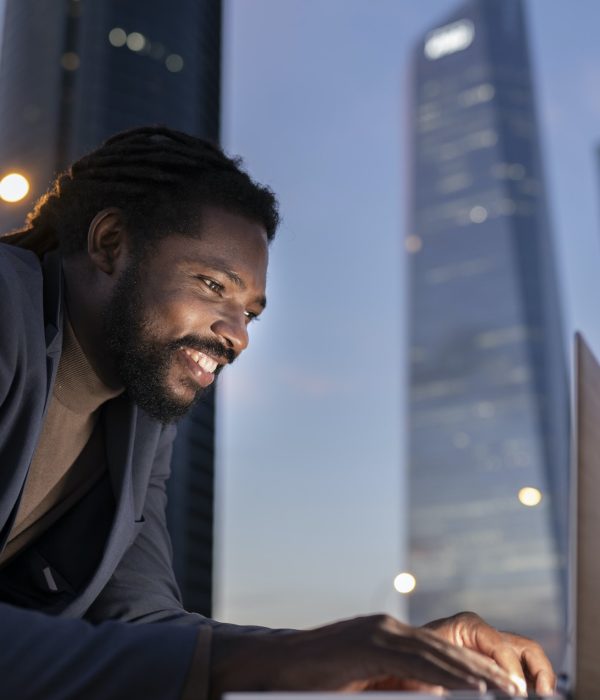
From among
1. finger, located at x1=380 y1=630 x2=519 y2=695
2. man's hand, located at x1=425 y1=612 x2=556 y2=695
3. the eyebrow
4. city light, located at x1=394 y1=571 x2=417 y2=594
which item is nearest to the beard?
Result: the eyebrow

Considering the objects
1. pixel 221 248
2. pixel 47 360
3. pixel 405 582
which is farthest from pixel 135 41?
pixel 47 360

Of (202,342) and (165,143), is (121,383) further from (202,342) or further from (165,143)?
(165,143)

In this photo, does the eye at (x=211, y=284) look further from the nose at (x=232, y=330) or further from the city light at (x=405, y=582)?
the city light at (x=405, y=582)

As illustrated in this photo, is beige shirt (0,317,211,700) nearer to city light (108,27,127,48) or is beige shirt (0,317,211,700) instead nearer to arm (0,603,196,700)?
arm (0,603,196,700)

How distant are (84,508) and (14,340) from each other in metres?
0.39

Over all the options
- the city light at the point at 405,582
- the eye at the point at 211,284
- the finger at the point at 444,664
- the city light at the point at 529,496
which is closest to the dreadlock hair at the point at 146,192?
the eye at the point at 211,284

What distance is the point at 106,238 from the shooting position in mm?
1632

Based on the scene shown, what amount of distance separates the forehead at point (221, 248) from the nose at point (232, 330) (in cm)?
7

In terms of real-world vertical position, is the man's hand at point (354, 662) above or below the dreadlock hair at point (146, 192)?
below

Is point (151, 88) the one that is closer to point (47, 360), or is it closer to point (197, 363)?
point (197, 363)

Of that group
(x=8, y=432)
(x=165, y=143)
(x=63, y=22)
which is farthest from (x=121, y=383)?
(x=63, y=22)

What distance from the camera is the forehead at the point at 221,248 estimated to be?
152cm

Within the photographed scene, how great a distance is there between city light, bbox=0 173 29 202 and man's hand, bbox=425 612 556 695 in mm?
1875

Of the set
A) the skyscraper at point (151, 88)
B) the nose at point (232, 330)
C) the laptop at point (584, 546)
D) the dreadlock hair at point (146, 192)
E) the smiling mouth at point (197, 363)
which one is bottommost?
the laptop at point (584, 546)
